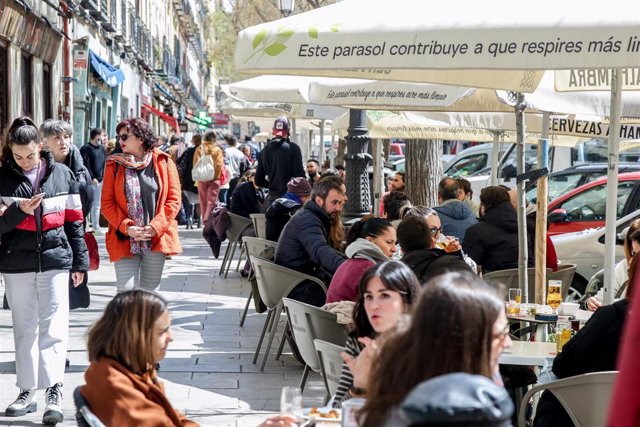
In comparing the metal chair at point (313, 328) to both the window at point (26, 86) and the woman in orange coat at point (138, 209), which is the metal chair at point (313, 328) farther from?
the window at point (26, 86)

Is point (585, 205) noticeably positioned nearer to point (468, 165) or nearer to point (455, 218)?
point (455, 218)

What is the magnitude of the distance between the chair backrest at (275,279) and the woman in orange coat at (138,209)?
759 mm

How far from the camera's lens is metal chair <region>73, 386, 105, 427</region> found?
12.5 feet

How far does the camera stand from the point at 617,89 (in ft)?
22.5

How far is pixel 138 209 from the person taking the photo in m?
8.11

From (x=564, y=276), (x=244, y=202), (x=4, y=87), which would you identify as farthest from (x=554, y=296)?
(x=4, y=87)

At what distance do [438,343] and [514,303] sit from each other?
16.0 ft

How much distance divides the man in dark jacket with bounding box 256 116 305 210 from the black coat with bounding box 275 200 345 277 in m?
5.55

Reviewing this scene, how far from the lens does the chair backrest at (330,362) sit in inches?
208

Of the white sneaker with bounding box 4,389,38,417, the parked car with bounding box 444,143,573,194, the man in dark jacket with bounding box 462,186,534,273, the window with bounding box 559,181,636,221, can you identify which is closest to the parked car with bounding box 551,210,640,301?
the window with bounding box 559,181,636,221

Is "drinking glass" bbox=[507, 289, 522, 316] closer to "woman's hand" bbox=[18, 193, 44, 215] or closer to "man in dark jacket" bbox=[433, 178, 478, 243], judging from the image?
"woman's hand" bbox=[18, 193, 44, 215]

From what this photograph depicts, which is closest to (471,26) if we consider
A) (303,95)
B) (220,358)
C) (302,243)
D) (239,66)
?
(239,66)

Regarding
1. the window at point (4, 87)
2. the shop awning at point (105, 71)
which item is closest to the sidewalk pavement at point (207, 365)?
the window at point (4, 87)

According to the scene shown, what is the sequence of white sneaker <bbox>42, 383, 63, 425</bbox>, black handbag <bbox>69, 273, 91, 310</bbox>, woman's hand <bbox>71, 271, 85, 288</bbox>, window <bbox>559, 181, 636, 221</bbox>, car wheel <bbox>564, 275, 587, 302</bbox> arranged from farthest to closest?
window <bbox>559, 181, 636, 221</bbox> < car wheel <bbox>564, 275, 587, 302</bbox> < black handbag <bbox>69, 273, 91, 310</bbox> < woman's hand <bbox>71, 271, 85, 288</bbox> < white sneaker <bbox>42, 383, 63, 425</bbox>
